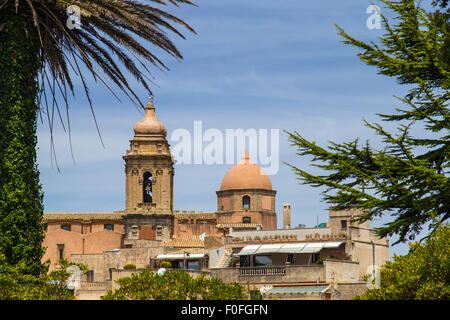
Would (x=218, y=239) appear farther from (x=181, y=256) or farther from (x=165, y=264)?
(x=165, y=264)

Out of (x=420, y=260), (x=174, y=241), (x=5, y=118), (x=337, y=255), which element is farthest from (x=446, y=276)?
(x=174, y=241)

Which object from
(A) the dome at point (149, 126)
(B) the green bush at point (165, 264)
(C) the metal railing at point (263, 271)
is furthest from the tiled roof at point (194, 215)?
(C) the metal railing at point (263, 271)

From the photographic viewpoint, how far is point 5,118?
15.9 meters

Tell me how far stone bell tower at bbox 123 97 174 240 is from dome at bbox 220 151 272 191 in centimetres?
804

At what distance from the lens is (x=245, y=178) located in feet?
290

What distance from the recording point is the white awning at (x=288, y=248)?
57.9 m

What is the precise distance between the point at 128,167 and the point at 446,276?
67.6 metres

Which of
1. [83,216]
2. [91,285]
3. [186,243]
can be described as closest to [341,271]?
[91,285]

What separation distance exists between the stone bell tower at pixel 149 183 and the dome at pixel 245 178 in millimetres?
8041

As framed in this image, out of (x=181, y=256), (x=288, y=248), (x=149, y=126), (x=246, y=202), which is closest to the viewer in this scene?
(x=288, y=248)

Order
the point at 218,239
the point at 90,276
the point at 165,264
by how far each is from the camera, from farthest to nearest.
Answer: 1. the point at 218,239
2. the point at 90,276
3. the point at 165,264

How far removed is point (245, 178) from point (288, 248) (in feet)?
97.0

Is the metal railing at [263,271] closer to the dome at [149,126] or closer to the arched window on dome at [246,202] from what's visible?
the dome at [149,126]
